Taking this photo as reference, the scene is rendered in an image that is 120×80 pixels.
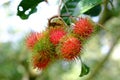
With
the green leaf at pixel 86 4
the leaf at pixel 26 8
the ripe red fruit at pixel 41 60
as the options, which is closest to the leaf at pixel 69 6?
the green leaf at pixel 86 4

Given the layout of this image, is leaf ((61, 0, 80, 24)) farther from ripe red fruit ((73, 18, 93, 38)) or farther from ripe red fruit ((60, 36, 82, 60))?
ripe red fruit ((60, 36, 82, 60))

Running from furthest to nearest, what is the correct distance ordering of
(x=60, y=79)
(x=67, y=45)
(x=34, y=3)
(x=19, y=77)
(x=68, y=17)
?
(x=60, y=79)
(x=19, y=77)
(x=34, y=3)
(x=68, y=17)
(x=67, y=45)

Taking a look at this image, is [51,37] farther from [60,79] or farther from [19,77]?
[60,79]

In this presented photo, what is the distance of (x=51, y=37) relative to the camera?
191 centimetres

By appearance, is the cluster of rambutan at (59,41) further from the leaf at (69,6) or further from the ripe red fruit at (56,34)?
the leaf at (69,6)

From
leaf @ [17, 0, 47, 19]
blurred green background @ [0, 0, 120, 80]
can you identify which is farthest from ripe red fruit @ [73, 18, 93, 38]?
blurred green background @ [0, 0, 120, 80]

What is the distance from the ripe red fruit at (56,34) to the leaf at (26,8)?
12.4 inches

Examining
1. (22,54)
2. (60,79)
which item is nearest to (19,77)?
(22,54)

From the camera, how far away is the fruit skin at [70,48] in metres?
1.85

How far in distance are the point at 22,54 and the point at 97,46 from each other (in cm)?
249

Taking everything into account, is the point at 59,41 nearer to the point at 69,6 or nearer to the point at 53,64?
the point at 69,6

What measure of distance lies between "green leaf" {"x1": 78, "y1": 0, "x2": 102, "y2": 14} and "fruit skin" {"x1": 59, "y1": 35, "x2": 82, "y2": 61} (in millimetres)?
279

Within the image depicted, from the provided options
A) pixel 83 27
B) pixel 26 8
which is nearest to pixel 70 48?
pixel 83 27

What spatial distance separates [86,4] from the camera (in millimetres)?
2113
